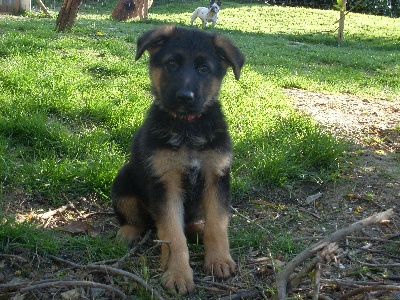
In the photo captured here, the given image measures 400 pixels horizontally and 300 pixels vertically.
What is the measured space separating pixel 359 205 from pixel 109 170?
2263mm

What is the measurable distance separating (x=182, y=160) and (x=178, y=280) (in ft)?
2.60

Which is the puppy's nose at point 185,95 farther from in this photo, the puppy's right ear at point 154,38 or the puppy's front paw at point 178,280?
the puppy's front paw at point 178,280

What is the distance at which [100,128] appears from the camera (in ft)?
18.1

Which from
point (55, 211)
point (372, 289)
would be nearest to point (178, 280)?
point (372, 289)

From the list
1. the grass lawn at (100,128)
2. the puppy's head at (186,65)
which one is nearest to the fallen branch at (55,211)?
the grass lawn at (100,128)

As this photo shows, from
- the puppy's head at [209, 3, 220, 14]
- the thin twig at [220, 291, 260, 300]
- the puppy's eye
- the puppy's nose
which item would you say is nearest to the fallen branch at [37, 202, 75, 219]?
the puppy's nose

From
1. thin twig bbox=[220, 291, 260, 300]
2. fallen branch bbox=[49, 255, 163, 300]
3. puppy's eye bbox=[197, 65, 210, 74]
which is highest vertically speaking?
puppy's eye bbox=[197, 65, 210, 74]

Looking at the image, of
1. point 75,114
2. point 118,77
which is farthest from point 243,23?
point 75,114

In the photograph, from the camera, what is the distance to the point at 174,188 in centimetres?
346

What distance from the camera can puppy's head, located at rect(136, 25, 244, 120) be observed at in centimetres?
358

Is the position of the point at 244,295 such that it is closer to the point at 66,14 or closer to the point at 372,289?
the point at 372,289

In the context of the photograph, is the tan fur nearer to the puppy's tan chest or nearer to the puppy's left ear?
the puppy's tan chest

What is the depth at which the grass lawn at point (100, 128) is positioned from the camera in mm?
4199

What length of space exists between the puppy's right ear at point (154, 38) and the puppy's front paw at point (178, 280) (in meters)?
1.60
